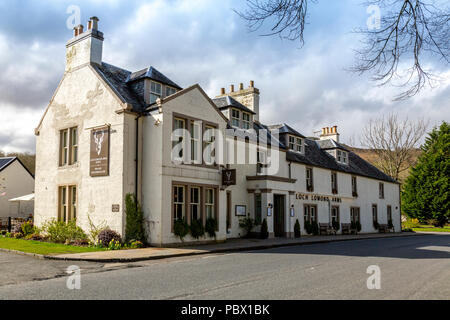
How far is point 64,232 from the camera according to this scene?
752 inches

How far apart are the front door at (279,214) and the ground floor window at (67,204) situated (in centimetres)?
1211

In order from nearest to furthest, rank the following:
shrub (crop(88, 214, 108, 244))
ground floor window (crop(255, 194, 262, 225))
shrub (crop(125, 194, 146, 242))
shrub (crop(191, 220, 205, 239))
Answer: shrub (crop(125, 194, 146, 242)) → shrub (crop(88, 214, 108, 244)) → shrub (crop(191, 220, 205, 239)) → ground floor window (crop(255, 194, 262, 225))

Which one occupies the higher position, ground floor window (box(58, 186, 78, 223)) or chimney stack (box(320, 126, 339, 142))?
chimney stack (box(320, 126, 339, 142))

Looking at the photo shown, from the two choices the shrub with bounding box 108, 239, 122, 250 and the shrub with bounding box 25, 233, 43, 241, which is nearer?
the shrub with bounding box 108, 239, 122, 250

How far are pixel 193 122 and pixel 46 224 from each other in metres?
9.20

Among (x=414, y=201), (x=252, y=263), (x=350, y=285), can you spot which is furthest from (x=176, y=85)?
(x=414, y=201)

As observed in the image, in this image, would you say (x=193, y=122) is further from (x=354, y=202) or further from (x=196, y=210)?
(x=354, y=202)

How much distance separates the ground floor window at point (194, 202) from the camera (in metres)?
18.3

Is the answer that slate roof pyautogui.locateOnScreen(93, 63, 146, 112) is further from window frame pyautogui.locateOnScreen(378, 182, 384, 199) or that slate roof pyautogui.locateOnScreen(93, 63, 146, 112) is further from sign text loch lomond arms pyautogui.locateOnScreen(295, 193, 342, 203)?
window frame pyautogui.locateOnScreen(378, 182, 384, 199)

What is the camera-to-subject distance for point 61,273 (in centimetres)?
1052

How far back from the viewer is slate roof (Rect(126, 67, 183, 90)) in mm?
19820

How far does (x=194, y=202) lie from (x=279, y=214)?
8.45 meters

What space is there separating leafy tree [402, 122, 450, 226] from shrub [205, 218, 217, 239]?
39519mm

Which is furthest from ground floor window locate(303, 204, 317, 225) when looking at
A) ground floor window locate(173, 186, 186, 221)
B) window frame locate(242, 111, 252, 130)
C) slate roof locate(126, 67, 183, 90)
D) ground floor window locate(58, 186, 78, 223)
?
ground floor window locate(58, 186, 78, 223)
